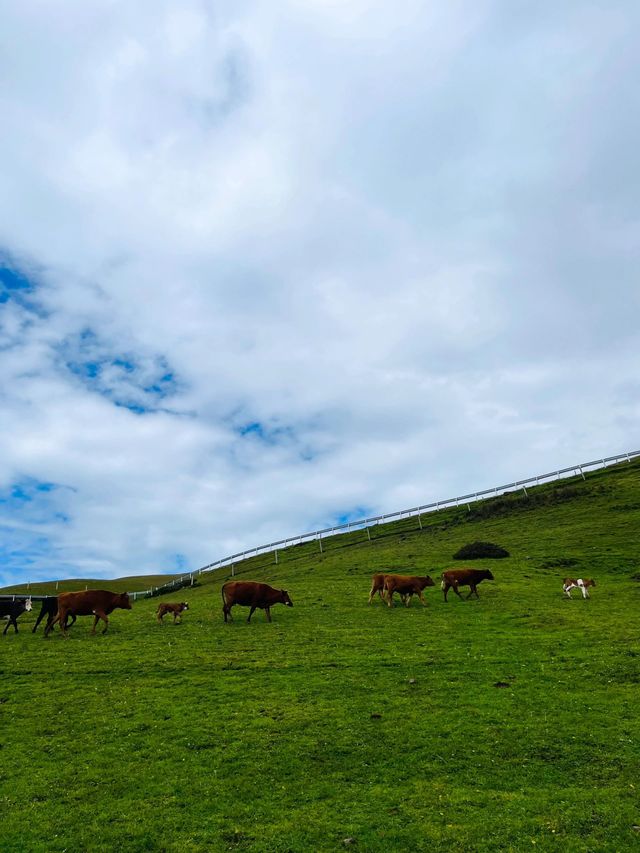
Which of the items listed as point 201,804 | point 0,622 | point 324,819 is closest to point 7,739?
point 201,804

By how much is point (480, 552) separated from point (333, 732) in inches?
1295

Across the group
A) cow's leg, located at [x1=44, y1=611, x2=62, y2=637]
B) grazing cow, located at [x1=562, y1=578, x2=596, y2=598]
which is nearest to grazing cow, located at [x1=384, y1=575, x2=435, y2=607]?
grazing cow, located at [x1=562, y1=578, x2=596, y2=598]

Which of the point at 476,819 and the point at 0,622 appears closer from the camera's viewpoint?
the point at 476,819

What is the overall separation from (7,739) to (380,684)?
10.7 meters

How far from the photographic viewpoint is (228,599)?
2912 cm

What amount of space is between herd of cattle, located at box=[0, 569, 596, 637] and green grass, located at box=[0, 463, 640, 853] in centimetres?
112

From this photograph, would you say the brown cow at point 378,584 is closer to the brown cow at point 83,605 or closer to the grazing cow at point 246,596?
the grazing cow at point 246,596

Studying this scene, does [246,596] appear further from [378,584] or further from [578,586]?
[578,586]

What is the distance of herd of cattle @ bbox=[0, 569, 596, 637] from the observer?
88.1ft

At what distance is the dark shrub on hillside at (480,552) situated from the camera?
44487mm

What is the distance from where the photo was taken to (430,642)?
2231cm

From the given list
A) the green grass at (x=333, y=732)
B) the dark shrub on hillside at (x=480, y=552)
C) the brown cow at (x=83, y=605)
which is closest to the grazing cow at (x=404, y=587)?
the green grass at (x=333, y=732)

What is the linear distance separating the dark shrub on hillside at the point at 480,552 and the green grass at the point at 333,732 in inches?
604

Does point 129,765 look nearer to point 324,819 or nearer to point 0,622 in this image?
point 324,819
